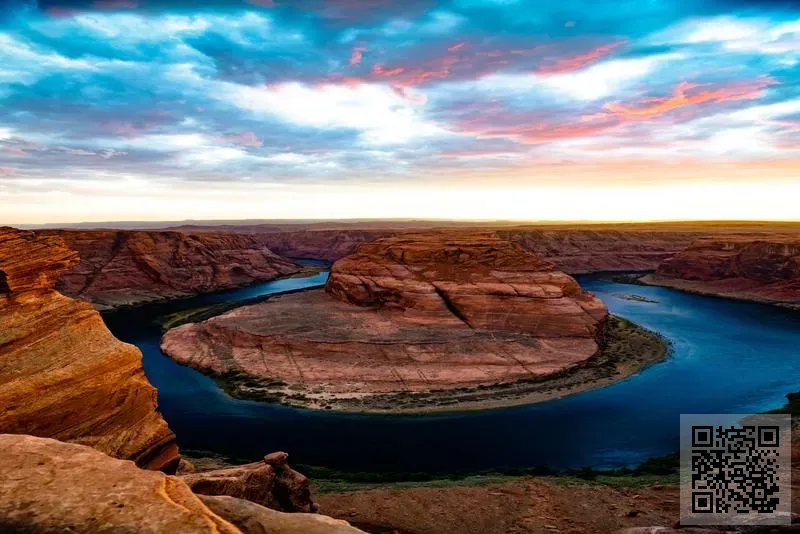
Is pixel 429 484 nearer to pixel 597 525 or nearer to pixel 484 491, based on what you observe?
pixel 484 491

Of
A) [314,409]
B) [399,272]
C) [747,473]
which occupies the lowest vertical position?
[314,409]

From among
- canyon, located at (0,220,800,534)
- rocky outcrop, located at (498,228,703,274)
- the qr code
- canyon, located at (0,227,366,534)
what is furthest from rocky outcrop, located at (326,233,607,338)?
rocky outcrop, located at (498,228,703,274)

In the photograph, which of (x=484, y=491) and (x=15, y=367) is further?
(x=484, y=491)

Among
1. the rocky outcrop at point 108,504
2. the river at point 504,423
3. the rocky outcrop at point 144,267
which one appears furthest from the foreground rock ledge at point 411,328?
the rocky outcrop at point 144,267

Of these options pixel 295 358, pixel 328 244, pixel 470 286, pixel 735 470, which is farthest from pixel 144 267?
pixel 735 470

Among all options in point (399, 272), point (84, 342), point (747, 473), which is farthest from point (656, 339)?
point (84, 342)

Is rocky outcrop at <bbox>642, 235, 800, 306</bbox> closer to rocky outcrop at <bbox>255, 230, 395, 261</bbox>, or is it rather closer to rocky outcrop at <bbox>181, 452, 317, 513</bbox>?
rocky outcrop at <bbox>181, 452, 317, 513</bbox>

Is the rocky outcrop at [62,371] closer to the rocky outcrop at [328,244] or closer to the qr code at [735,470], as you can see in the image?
the qr code at [735,470]
